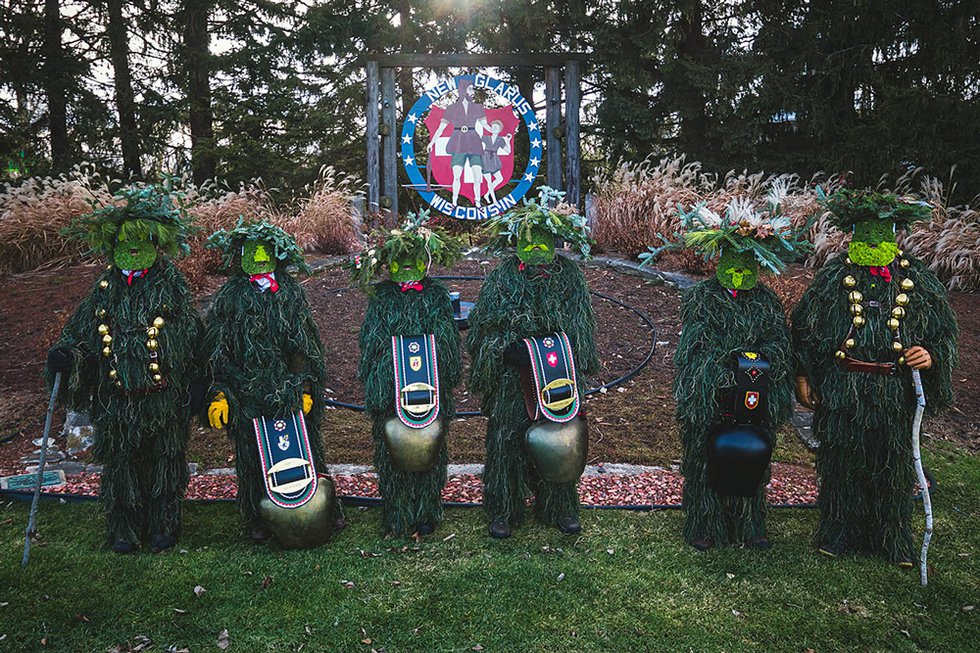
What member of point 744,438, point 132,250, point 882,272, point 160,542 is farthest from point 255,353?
point 882,272

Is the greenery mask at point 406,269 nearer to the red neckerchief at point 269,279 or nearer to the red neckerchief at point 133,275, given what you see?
the red neckerchief at point 269,279

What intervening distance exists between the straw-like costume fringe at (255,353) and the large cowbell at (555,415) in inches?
42.0

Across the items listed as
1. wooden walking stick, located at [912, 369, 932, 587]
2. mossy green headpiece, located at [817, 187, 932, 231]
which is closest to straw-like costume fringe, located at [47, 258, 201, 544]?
mossy green headpiece, located at [817, 187, 932, 231]

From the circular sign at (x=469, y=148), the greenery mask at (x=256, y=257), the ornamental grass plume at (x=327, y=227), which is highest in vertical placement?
the circular sign at (x=469, y=148)

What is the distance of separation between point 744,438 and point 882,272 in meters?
0.91

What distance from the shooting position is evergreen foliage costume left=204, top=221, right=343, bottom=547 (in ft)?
11.0

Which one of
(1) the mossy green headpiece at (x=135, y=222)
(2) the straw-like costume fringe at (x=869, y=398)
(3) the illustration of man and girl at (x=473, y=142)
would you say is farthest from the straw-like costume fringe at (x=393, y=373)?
(3) the illustration of man and girl at (x=473, y=142)

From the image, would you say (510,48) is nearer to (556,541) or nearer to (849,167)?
(849,167)

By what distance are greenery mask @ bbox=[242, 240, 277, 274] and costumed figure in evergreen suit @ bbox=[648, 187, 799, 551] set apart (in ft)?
6.31

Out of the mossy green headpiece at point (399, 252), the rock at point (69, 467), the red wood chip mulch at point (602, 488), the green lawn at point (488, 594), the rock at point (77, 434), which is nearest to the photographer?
the green lawn at point (488, 594)

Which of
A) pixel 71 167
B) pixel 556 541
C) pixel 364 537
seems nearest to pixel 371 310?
pixel 364 537

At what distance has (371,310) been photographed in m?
3.54

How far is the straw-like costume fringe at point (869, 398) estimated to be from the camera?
3146 millimetres

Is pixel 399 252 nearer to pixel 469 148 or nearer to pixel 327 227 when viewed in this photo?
A: pixel 327 227
